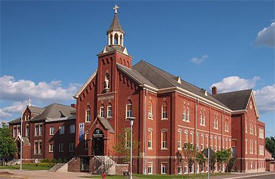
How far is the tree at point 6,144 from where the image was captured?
2643 inches

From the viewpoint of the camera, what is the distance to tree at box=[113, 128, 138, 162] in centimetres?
4428

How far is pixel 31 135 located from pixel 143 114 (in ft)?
105

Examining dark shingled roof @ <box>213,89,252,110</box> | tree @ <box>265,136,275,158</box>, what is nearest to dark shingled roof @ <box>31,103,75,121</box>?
dark shingled roof @ <box>213,89,252,110</box>

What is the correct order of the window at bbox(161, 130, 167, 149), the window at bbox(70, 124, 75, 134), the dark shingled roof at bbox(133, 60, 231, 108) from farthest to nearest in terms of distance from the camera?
the window at bbox(70, 124, 75, 134) < the dark shingled roof at bbox(133, 60, 231, 108) < the window at bbox(161, 130, 167, 149)

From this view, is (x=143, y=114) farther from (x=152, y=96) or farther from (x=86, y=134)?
(x=86, y=134)

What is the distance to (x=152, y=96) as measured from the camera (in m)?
50.6

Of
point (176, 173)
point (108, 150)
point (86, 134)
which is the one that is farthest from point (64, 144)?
point (176, 173)

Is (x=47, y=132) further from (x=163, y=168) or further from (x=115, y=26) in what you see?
(x=163, y=168)

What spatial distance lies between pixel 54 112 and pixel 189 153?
3274cm

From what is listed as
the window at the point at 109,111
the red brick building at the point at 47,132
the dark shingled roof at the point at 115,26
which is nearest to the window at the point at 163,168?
the window at the point at 109,111

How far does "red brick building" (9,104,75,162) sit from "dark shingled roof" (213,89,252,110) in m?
30.4

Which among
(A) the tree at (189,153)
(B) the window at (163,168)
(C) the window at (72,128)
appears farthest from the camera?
(C) the window at (72,128)

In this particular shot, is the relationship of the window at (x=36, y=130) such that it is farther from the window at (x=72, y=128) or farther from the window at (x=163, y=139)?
the window at (x=163, y=139)

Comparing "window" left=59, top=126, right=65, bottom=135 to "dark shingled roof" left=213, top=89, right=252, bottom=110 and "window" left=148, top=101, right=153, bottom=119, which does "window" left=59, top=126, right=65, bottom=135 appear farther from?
"dark shingled roof" left=213, top=89, right=252, bottom=110
